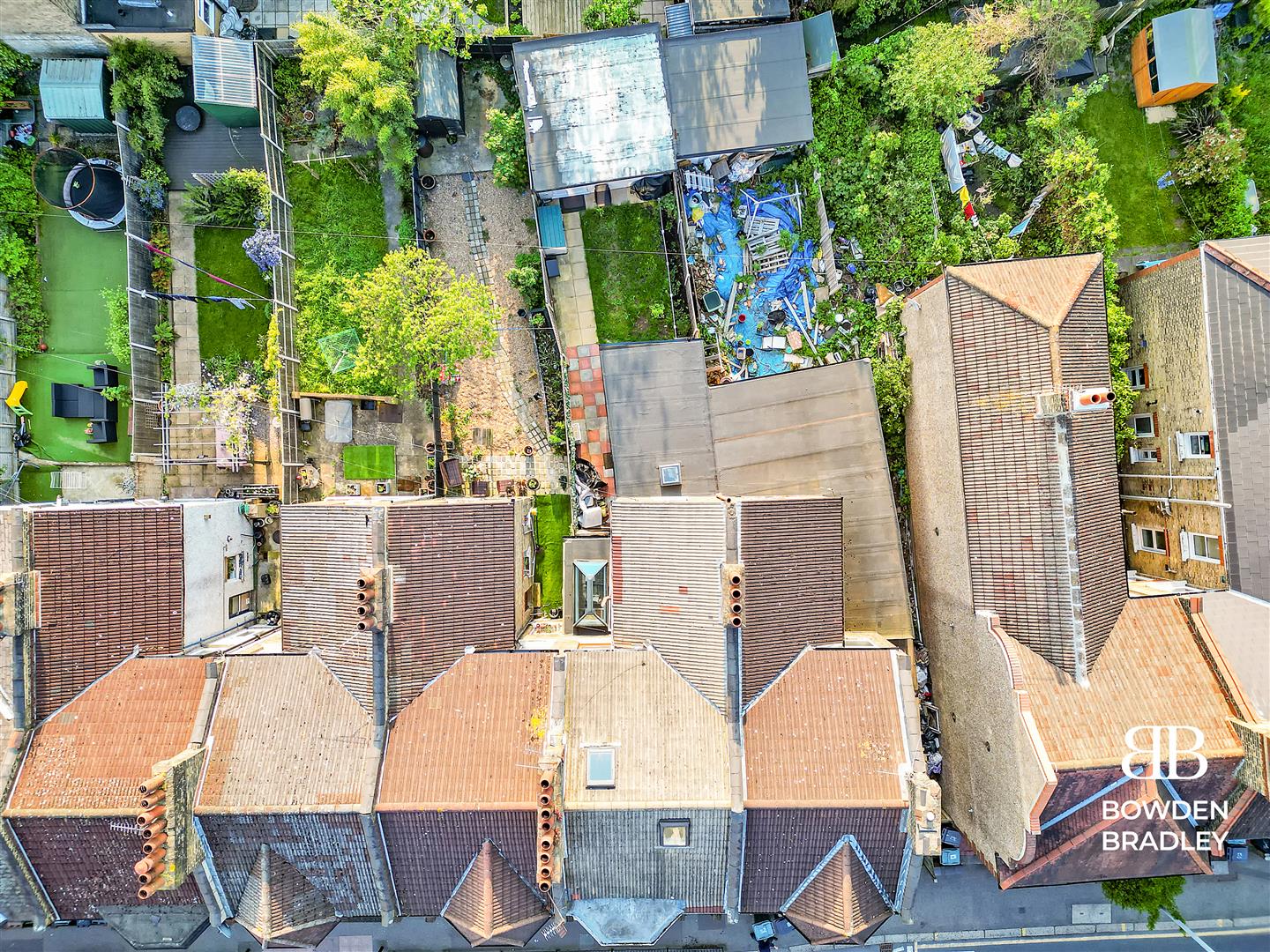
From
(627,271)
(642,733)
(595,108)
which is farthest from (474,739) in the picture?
(595,108)

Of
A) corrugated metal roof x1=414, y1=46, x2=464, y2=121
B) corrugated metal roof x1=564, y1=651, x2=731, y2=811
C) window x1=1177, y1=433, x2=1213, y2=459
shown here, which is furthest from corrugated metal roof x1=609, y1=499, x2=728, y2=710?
corrugated metal roof x1=414, y1=46, x2=464, y2=121

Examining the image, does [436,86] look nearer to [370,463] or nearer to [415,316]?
[415,316]

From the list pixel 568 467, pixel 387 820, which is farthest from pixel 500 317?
pixel 387 820

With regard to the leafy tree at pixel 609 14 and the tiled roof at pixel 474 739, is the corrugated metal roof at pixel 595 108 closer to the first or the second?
the leafy tree at pixel 609 14

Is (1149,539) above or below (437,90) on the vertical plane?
below

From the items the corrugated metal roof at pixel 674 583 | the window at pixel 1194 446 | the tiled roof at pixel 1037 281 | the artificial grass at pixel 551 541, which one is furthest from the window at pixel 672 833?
the window at pixel 1194 446

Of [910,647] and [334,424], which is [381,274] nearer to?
[334,424]

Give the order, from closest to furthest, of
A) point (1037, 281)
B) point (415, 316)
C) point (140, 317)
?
point (1037, 281)
point (415, 316)
point (140, 317)
